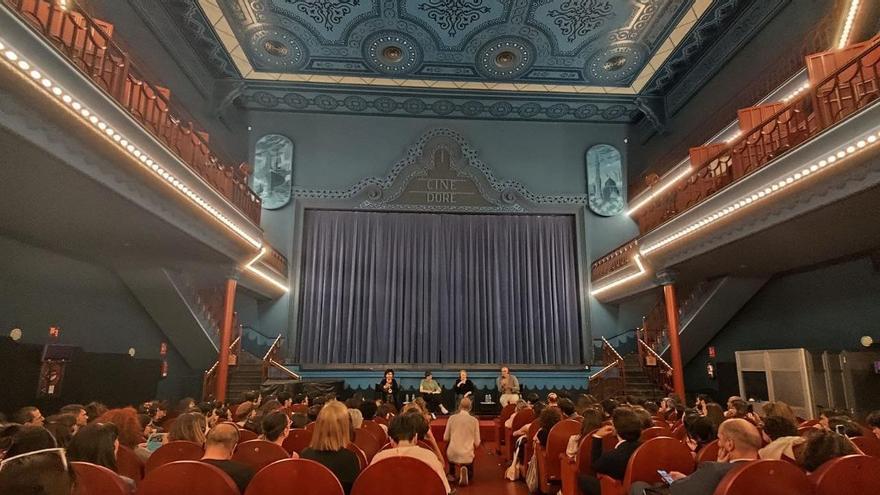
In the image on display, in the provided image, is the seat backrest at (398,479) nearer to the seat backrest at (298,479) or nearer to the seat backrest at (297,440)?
the seat backrest at (298,479)

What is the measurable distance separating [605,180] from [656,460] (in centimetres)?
1524

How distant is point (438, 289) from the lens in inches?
667

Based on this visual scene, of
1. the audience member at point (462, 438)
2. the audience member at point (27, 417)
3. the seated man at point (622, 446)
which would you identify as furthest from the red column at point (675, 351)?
the audience member at point (27, 417)

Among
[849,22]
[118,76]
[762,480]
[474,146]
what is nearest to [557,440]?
[762,480]

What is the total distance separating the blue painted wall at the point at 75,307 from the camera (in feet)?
28.0

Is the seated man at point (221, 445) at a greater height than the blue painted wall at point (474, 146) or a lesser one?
lesser

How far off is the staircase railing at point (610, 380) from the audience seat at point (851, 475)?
409 inches

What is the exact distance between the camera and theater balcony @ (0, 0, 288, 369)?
4.88 metres

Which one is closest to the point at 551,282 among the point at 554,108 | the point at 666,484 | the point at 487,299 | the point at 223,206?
the point at 487,299

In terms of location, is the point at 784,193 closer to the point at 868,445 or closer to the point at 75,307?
the point at 868,445

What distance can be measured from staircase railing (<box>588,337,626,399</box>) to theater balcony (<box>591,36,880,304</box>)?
7.76 ft

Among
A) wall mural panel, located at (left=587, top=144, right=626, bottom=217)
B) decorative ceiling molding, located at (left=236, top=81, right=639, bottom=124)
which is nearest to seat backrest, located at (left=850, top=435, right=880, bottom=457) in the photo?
wall mural panel, located at (left=587, top=144, right=626, bottom=217)

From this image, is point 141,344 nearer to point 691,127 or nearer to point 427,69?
point 427,69

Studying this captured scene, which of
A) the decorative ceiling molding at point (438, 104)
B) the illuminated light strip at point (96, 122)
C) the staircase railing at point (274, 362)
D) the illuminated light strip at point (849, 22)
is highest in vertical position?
the decorative ceiling molding at point (438, 104)
